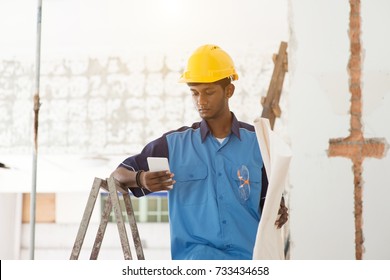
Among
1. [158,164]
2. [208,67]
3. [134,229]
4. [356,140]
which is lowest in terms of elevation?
[134,229]

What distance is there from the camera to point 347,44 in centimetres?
281

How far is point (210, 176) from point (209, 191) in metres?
0.07

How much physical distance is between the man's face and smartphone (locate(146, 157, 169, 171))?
0.95ft

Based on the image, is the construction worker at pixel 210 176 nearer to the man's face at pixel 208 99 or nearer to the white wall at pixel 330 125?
the man's face at pixel 208 99

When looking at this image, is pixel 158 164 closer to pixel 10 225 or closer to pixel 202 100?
pixel 202 100

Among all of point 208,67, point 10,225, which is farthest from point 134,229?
point 10,225

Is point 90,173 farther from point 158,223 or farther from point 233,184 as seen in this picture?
point 233,184

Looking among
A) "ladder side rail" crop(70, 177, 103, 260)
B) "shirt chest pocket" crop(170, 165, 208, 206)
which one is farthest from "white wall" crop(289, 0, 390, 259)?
"ladder side rail" crop(70, 177, 103, 260)

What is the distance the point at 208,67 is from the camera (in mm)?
2408

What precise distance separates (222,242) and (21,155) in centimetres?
676

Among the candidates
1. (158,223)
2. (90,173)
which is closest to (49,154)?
(90,173)

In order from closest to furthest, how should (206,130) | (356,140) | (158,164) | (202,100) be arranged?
(158,164) → (202,100) → (206,130) → (356,140)

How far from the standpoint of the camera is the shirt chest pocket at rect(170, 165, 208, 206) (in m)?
2.29

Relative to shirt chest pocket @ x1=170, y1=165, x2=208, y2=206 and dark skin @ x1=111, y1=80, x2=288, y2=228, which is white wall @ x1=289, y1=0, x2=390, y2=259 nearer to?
dark skin @ x1=111, y1=80, x2=288, y2=228
